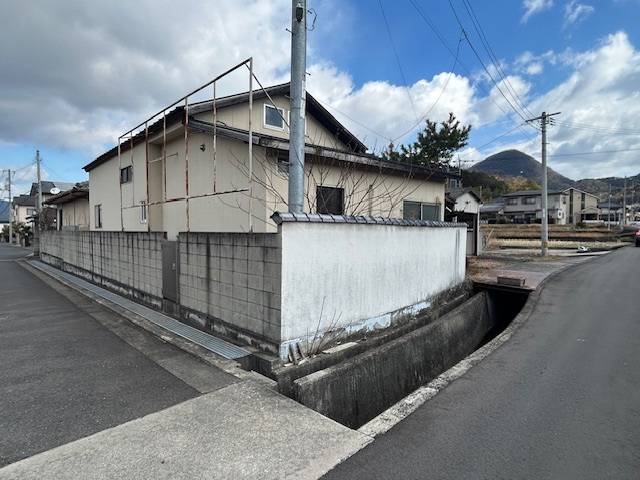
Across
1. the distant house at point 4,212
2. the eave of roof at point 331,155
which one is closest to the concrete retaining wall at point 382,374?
the eave of roof at point 331,155

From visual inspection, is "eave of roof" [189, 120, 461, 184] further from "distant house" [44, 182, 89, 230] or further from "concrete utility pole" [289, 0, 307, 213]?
"distant house" [44, 182, 89, 230]

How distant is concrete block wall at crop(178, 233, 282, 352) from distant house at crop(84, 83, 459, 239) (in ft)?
2.38

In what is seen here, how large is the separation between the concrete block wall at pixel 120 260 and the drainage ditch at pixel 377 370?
3.93m

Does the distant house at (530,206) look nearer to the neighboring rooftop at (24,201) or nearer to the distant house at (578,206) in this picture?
the distant house at (578,206)

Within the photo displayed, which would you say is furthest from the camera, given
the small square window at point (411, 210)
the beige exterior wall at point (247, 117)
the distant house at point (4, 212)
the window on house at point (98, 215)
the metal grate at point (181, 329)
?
the distant house at point (4, 212)

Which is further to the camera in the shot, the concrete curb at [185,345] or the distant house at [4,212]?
the distant house at [4,212]

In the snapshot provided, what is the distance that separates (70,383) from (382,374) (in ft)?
11.2

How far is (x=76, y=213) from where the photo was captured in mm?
19516

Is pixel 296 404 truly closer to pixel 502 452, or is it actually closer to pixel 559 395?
pixel 502 452

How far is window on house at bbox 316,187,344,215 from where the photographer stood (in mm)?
8422

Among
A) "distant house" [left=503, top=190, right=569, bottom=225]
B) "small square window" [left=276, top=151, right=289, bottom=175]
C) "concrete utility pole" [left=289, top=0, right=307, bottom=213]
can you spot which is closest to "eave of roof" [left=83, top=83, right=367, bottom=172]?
"small square window" [left=276, top=151, right=289, bottom=175]

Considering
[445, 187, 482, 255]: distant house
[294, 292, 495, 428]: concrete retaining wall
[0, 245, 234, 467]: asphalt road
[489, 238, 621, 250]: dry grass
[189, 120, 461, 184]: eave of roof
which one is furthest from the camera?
[489, 238, 621, 250]: dry grass

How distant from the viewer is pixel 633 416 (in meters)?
3.38

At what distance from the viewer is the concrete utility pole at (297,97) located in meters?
4.78
